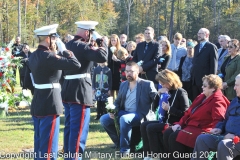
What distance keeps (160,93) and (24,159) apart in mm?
2256

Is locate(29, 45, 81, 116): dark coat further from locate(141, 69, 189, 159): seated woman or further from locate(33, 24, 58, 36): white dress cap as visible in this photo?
locate(141, 69, 189, 159): seated woman

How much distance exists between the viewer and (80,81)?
504 cm

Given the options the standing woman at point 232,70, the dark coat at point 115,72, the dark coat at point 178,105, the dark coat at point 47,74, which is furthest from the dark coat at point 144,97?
the dark coat at point 115,72

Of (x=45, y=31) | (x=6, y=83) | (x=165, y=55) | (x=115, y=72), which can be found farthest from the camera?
(x=115, y=72)

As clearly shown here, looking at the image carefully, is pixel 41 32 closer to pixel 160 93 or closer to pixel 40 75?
pixel 40 75

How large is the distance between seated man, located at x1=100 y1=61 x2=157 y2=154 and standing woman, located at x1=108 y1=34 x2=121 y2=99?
2.74 metres

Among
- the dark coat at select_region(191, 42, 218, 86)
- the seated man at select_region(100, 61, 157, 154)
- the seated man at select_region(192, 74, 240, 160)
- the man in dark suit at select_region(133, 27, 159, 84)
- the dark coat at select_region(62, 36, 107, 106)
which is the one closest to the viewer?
the seated man at select_region(192, 74, 240, 160)

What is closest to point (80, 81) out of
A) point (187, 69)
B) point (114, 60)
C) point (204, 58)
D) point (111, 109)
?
point (111, 109)

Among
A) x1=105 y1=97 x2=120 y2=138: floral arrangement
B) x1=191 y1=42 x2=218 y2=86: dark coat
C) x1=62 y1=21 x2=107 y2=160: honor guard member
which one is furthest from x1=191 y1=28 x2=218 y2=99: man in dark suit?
x1=62 y1=21 x2=107 y2=160: honor guard member

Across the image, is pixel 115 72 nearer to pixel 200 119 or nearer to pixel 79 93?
pixel 79 93

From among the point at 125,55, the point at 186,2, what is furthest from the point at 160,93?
the point at 186,2

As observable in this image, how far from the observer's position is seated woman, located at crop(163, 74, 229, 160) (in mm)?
4770

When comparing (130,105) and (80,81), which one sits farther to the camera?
(130,105)

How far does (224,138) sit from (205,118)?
0.50m
